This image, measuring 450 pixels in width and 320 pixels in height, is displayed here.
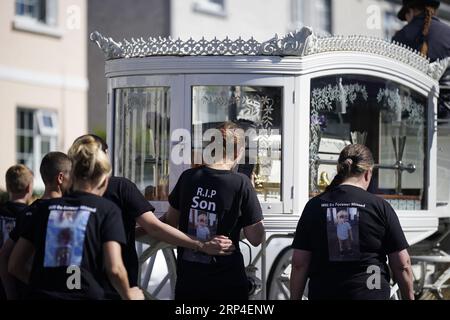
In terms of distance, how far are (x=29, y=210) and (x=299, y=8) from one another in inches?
797

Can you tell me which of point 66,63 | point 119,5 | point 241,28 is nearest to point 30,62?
point 66,63

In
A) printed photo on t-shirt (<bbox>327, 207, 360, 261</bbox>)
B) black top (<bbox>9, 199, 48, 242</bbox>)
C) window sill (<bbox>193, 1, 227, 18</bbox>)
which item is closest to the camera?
black top (<bbox>9, 199, 48, 242</bbox>)

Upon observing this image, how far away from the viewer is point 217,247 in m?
5.42

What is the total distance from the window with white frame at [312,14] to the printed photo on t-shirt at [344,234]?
19.2 m

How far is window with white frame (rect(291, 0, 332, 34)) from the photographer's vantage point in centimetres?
2450

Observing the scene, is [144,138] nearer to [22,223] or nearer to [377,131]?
[377,131]

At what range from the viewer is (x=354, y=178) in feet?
17.3

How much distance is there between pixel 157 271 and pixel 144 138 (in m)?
1.66

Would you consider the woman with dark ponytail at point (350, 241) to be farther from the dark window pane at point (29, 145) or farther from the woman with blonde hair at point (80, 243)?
the dark window pane at point (29, 145)

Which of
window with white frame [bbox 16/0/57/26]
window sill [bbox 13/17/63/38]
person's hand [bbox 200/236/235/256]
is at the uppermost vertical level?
window with white frame [bbox 16/0/57/26]

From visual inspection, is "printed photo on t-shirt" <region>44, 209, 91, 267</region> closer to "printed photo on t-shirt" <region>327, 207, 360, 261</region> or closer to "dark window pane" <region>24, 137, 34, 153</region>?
"printed photo on t-shirt" <region>327, 207, 360, 261</region>

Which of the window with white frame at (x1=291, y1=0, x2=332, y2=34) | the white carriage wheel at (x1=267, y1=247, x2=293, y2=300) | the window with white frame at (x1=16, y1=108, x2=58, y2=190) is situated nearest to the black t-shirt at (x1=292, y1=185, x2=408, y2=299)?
the white carriage wheel at (x1=267, y1=247, x2=293, y2=300)

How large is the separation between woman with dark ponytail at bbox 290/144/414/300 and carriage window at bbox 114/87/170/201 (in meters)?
1.76

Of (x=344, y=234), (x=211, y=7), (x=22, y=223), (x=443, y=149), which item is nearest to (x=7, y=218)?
(x=22, y=223)
